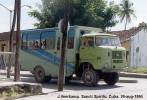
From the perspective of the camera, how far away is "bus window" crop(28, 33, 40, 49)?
20048 millimetres

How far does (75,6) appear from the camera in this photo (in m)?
27.8

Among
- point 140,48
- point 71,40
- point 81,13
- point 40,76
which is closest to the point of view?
point 71,40

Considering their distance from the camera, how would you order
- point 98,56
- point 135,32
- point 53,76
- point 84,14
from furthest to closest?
point 135,32 < point 84,14 < point 53,76 < point 98,56

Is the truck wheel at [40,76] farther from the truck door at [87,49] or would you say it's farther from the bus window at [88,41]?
the bus window at [88,41]

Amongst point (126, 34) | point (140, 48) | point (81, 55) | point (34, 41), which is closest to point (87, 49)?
point (81, 55)

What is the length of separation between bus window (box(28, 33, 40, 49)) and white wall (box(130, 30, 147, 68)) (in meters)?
22.7

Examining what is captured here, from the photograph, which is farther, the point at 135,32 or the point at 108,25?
the point at 135,32

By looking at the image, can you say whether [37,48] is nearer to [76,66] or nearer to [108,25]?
[76,66]

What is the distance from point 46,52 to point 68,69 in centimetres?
182

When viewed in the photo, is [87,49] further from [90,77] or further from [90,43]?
[90,77]

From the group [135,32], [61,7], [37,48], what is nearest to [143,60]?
[135,32]

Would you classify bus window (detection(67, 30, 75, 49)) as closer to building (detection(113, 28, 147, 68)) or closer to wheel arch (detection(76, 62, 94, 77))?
wheel arch (detection(76, 62, 94, 77))

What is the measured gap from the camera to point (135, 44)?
43.5 metres

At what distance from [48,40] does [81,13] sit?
338 inches
